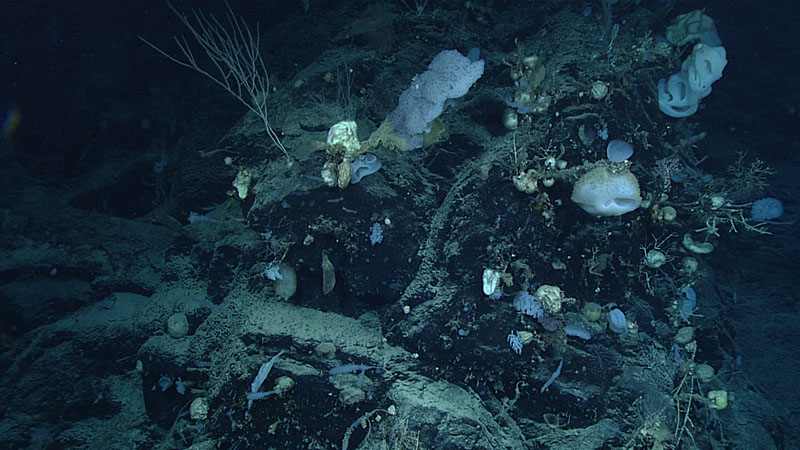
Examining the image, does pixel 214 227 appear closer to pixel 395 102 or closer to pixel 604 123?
pixel 395 102

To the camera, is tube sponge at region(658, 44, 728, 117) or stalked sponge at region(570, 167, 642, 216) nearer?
stalked sponge at region(570, 167, 642, 216)

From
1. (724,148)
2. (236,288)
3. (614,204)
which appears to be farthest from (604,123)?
(236,288)

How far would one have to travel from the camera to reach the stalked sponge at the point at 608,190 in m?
3.28

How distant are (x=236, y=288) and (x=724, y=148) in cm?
706

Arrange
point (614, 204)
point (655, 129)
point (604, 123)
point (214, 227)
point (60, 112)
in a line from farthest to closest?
point (60, 112) < point (214, 227) < point (655, 129) < point (604, 123) < point (614, 204)

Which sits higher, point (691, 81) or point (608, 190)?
point (691, 81)

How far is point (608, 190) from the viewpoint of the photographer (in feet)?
10.7

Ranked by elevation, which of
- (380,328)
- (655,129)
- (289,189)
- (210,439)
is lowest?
(210,439)

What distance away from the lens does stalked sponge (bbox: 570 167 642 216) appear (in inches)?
129

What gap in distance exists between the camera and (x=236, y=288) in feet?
12.5

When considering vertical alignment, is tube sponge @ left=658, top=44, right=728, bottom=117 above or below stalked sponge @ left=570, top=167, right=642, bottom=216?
above

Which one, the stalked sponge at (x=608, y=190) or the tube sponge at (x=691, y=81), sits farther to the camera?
the tube sponge at (x=691, y=81)

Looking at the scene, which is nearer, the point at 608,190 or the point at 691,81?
the point at 608,190

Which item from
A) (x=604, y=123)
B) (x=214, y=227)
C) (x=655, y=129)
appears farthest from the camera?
(x=214, y=227)
